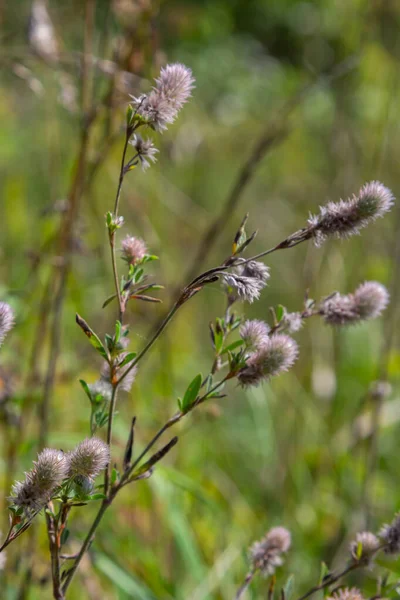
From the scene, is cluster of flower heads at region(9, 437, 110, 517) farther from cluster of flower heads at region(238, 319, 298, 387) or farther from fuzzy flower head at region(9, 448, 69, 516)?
cluster of flower heads at region(238, 319, 298, 387)

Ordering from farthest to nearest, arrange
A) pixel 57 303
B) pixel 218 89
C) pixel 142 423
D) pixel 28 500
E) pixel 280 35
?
pixel 280 35, pixel 218 89, pixel 142 423, pixel 57 303, pixel 28 500

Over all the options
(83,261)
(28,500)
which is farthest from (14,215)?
(28,500)

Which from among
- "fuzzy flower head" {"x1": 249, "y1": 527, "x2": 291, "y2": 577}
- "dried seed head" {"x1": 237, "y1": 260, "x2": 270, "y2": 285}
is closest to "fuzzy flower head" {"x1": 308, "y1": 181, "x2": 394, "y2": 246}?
"dried seed head" {"x1": 237, "y1": 260, "x2": 270, "y2": 285}

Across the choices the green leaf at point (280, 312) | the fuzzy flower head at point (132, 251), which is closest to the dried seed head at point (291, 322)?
the green leaf at point (280, 312)

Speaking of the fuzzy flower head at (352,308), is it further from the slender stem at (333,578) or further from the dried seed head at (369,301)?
the slender stem at (333,578)

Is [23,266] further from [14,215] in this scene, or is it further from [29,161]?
[29,161]

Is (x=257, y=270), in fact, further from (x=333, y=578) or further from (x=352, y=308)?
(x=333, y=578)

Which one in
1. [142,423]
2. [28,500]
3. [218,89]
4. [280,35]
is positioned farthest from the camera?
[280,35]
